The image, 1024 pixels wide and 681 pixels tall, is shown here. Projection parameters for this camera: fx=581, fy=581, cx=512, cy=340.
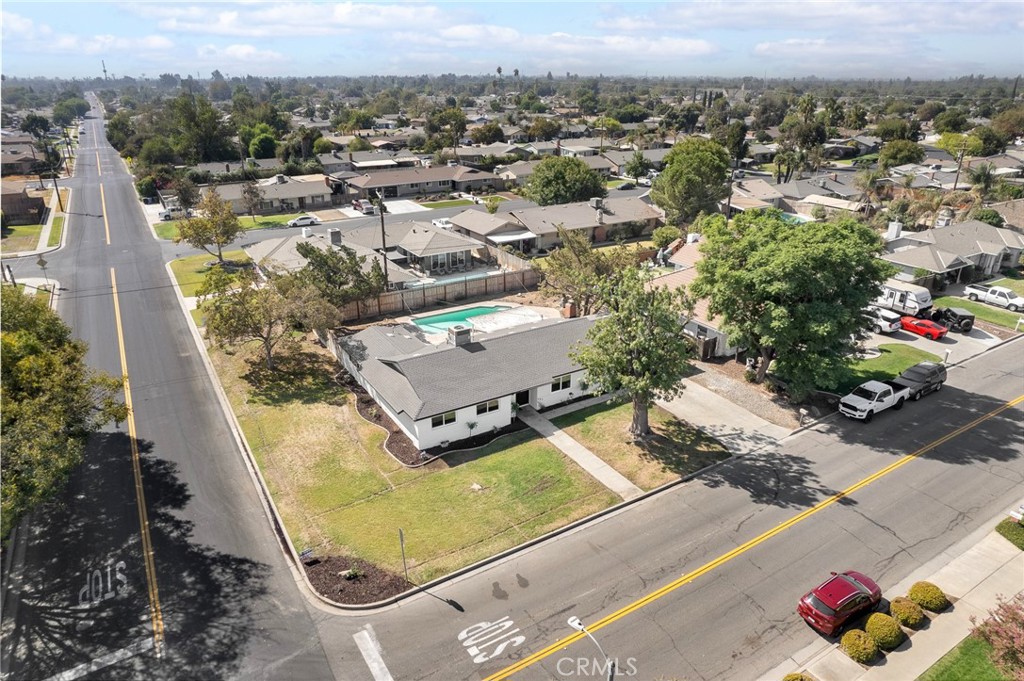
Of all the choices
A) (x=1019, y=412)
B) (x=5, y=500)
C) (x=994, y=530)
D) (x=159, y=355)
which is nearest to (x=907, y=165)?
(x=1019, y=412)

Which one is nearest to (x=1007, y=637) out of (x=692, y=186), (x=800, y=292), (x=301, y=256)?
(x=800, y=292)

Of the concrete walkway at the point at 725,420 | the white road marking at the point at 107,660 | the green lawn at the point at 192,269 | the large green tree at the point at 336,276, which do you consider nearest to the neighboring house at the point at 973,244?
the concrete walkway at the point at 725,420

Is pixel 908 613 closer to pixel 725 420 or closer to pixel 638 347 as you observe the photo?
pixel 725 420

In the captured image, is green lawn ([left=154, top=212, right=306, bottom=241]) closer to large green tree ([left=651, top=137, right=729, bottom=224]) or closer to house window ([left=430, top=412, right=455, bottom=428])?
large green tree ([left=651, top=137, right=729, bottom=224])

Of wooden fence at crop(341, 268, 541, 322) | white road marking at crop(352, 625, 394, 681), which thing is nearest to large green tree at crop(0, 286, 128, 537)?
white road marking at crop(352, 625, 394, 681)

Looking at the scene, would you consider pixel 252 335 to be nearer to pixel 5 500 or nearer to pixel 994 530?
pixel 5 500

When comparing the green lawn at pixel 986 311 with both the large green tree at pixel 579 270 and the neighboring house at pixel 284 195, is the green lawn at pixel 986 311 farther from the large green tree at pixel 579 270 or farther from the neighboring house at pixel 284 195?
the neighboring house at pixel 284 195

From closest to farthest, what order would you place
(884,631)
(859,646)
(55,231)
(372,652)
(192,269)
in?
1. (859,646)
2. (884,631)
3. (372,652)
4. (192,269)
5. (55,231)
